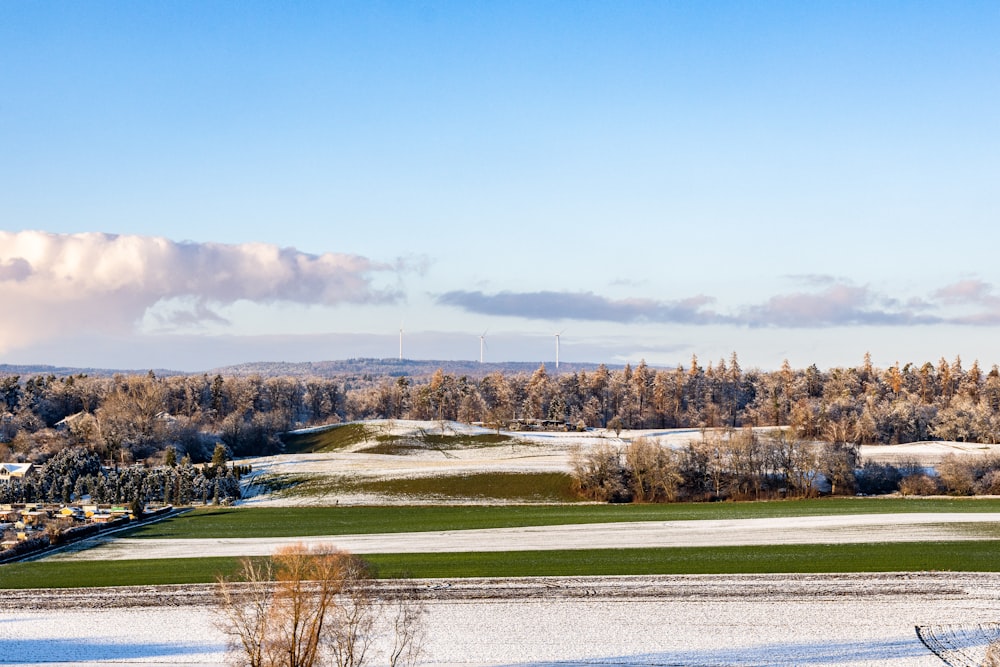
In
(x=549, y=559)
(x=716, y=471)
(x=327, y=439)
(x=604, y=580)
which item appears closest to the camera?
(x=604, y=580)

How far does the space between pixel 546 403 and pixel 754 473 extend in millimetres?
80462

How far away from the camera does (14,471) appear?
325ft

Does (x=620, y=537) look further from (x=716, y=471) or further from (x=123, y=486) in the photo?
(x=123, y=486)

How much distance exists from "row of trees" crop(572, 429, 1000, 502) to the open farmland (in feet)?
21.2

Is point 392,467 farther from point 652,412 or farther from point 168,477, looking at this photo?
point 652,412

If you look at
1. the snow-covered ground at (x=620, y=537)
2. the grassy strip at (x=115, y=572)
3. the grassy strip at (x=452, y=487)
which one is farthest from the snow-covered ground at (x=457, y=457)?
the grassy strip at (x=115, y=572)

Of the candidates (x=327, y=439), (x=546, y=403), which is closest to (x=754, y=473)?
(x=327, y=439)

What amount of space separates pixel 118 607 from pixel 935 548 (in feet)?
154

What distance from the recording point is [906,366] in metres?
183

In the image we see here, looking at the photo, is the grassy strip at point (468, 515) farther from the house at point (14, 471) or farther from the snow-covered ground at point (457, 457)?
the house at point (14, 471)

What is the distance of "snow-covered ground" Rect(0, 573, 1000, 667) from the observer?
3506 cm

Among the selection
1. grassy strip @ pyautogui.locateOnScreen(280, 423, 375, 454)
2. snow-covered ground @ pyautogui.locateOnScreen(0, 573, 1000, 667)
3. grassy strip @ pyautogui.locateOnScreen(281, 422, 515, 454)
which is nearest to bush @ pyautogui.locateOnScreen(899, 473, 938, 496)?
snow-covered ground @ pyautogui.locateOnScreen(0, 573, 1000, 667)

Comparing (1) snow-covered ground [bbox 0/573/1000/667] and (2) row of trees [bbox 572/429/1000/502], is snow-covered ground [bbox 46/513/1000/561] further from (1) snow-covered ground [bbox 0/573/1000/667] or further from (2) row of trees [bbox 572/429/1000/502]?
(2) row of trees [bbox 572/429/1000/502]

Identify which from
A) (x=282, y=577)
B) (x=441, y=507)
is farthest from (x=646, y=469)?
(x=282, y=577)
